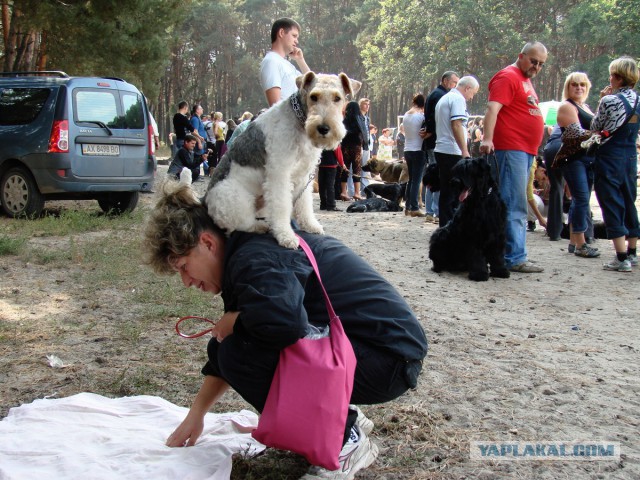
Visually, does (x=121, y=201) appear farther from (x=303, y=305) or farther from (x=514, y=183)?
(x=303, y=305)

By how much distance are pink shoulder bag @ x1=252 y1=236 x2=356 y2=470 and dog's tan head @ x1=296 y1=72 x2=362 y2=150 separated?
4.66ft

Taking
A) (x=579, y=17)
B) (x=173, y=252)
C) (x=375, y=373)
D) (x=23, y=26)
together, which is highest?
(x=579, y=17)

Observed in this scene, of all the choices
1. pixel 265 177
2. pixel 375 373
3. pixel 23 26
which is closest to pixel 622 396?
pixel 375 373

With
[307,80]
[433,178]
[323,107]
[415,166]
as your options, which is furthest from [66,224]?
[323,107]

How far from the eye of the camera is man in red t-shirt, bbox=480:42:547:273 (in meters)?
7.06

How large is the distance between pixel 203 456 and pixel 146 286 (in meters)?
3.54

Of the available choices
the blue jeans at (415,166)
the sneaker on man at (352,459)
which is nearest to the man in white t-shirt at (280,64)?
the sneaker on man at (352,459)

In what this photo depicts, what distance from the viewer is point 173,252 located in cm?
265

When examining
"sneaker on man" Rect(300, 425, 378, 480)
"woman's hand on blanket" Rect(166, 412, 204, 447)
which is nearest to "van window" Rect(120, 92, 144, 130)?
"woman's hand on blanket" Rect(166, 412, 204, 447)

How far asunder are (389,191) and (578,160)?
247 inches

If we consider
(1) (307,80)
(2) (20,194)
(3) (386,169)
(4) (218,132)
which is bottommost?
(2) (20,194)

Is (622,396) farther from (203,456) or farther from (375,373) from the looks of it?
(203,456)

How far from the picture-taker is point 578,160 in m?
8.25

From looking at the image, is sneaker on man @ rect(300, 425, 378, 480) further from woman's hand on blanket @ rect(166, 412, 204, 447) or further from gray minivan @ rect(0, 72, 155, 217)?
gray minivan @ rect(0, 72, 155, 217)
